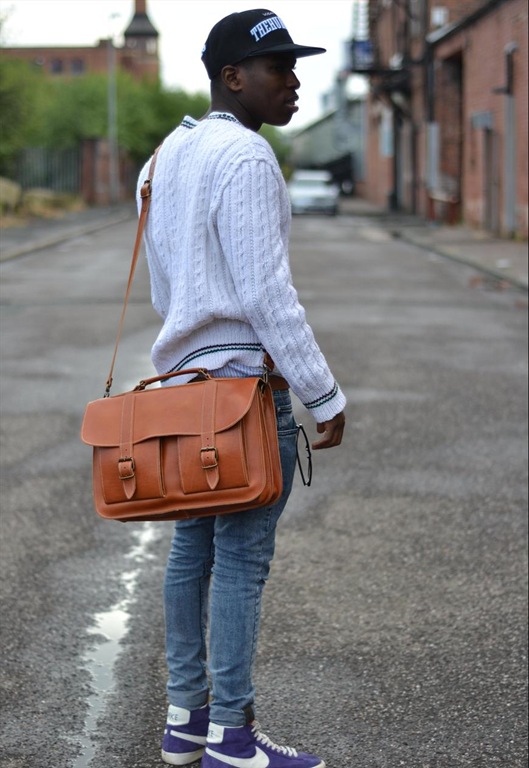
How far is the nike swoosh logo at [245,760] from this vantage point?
305 centimetres

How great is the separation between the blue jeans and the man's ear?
723 millimetres

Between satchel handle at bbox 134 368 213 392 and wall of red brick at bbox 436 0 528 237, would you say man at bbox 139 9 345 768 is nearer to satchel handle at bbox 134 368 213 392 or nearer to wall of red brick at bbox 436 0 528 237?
satchel handle at bbox 134 368 213 392

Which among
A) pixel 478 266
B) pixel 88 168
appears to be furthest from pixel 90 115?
pixel 478 266

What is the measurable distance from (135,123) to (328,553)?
57.4 meters

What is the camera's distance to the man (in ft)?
9.12

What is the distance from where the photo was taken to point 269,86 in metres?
2.91

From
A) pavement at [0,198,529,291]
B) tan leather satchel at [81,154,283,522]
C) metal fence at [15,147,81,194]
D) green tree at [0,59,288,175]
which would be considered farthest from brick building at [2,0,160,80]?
tan leather satchel at [81,154,283,522]

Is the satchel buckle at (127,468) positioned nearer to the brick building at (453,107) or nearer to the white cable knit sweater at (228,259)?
the white cable knit sweater at (228,259)

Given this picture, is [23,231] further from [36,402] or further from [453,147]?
[36,402]

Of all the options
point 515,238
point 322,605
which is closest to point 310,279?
point 515,238

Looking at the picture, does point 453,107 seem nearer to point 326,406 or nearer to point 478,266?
point 478,266

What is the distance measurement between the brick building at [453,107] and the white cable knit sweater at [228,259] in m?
22.9

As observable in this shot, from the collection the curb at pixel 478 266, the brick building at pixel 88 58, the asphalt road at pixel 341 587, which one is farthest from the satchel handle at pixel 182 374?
the brick building at pixel 88 58

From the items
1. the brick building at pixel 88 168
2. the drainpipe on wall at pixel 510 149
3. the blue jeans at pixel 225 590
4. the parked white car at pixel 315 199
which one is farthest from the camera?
the brick building at pixel 88 168
